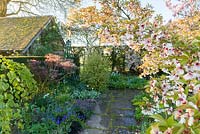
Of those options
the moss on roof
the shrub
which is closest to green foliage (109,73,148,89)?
the shrub

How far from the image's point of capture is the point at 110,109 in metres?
7.16

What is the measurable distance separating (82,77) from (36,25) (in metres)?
5.84

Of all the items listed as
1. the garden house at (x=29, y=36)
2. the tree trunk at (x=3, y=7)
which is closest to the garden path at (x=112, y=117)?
the garden house at (x=29, y=36)

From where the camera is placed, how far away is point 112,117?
20.9 ft

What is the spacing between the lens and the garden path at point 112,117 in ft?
17.8

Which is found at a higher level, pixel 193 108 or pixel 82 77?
pixel 193 108

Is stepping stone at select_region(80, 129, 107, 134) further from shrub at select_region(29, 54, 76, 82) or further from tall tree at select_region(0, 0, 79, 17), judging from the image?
tall tree at select_region(0, 0, 79, 17)

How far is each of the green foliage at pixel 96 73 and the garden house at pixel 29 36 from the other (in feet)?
11.8

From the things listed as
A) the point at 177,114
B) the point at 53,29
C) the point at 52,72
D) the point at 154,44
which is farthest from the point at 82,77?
the point at 177,114

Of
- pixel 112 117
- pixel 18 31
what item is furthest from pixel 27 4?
pixel 112 117

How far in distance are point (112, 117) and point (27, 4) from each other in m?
15.8

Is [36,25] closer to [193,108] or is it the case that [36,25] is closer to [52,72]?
[52,72]

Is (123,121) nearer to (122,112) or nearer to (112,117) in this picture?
(112,117)

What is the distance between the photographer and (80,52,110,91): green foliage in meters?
9.83
